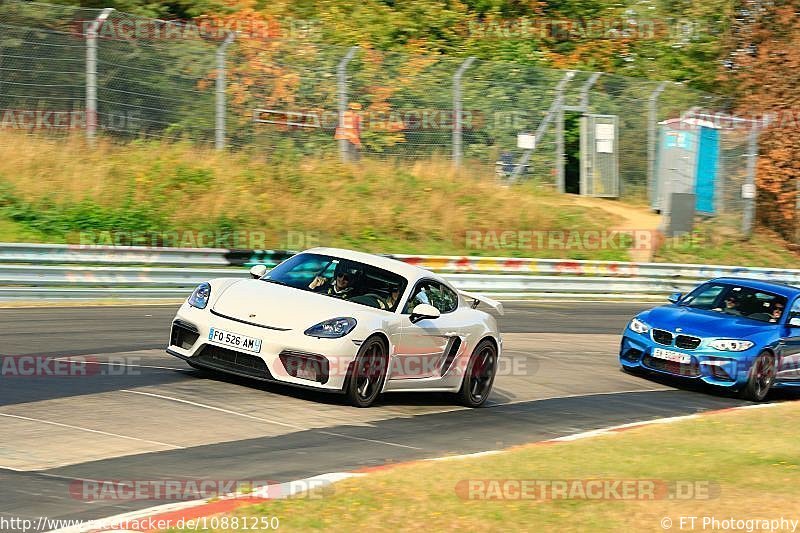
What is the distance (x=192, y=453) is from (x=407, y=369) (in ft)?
10.9

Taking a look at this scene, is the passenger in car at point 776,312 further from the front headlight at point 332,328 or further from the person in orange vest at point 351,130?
the person in orange vest at point 351,130

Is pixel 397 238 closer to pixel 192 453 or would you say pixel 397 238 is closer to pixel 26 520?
pixel 192 453

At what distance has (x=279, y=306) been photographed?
1041 cm

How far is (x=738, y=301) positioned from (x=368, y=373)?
22.0 ft

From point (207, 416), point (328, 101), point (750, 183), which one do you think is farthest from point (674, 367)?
point (750, 183)

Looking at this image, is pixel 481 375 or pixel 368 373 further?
pixel 481 375

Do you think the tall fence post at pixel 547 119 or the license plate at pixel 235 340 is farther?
the tall fence post at pixel 547 119

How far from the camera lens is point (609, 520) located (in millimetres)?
6520

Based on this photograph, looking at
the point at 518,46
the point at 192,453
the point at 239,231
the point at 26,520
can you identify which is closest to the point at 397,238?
the point at 239,231

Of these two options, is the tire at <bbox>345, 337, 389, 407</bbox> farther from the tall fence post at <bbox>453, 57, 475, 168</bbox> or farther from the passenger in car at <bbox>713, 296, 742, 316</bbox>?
the tall fence post at <bbox>453, 57, 475, 168</bbox>

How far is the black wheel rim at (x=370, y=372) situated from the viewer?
1038cm

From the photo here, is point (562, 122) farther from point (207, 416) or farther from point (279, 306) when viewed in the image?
point (207, 416)

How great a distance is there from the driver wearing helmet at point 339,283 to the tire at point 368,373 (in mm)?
733

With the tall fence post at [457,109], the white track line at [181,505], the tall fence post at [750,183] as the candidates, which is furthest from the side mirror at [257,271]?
the tall fence post at [750,183]
